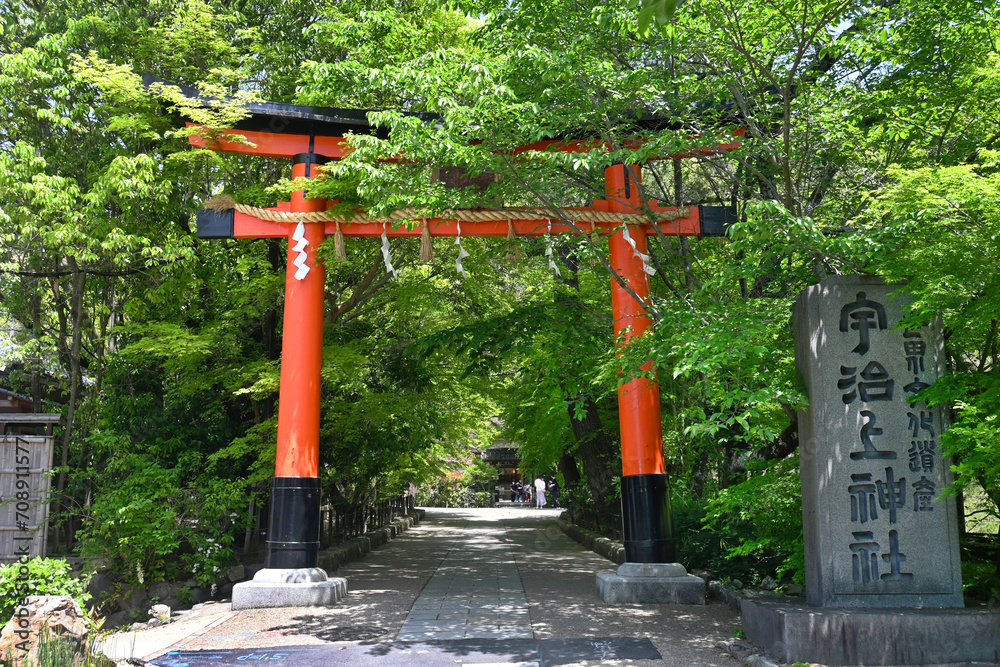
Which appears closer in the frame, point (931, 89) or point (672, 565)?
point (931, 89)

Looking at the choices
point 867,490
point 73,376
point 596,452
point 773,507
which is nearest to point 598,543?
point 596,452

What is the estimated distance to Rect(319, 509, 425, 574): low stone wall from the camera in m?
12.5

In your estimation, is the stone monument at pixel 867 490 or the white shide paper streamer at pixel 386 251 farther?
the white shide paper streamer at pixel 386 251

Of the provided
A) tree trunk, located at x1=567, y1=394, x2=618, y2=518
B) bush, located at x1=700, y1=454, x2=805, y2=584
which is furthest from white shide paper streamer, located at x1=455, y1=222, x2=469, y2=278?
tree trunk, located at x1=567, y1=394, x2=618, y2=518

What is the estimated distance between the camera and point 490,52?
31.4 feet

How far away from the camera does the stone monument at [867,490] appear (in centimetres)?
613

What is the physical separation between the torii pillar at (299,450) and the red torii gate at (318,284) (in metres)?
0.01

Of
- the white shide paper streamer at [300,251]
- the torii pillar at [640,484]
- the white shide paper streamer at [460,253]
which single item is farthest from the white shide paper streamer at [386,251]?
the torii pillar at [640,484]

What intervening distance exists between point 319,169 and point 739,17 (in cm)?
615

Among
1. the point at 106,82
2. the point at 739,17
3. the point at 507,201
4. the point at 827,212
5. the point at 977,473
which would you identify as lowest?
the point at 977,473

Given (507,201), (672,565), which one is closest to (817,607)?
(672,565)

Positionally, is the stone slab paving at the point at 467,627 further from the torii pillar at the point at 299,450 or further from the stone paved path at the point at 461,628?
the torii pillar at the point at 299,450

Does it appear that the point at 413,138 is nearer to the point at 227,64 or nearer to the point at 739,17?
the point at 739,17

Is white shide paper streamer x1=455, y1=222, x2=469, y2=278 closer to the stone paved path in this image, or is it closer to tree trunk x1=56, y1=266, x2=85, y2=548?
the stone paved path
